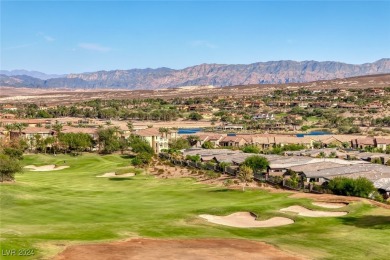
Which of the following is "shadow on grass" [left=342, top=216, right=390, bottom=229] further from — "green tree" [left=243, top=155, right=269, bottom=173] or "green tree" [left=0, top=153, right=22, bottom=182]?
"green tree" [left=0, top=153, right=22, bottom=182]

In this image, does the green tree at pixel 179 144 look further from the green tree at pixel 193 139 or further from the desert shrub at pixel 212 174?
the desert shrub at pixel 212 174

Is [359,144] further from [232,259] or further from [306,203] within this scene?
[232,259]

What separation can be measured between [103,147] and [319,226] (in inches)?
3192

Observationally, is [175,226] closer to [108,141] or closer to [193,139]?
[108,141]

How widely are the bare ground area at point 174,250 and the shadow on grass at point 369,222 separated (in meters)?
10.1

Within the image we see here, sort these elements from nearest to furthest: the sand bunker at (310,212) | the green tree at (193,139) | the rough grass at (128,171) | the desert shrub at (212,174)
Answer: the sand bunker at (310,212) → the desert shrub at (212,174) → the rough grass at (128,171) → the green tree at (193,139)

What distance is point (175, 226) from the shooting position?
39.8 meters

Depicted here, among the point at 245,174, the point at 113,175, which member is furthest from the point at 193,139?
the point at 245,174

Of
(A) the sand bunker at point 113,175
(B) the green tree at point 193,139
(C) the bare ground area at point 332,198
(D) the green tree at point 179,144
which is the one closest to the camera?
(C) the bare ground area at point 332,198

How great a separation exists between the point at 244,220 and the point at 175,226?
7207mm

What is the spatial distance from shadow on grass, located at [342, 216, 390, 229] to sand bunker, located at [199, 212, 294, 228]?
479cm

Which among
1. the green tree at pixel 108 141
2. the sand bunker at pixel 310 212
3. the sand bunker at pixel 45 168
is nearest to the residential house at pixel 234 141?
the green tree at pixel 108 141

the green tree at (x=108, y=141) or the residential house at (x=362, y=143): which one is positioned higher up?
the green tree at (x=108, y=141)

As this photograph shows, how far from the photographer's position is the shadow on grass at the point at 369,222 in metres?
40.3
